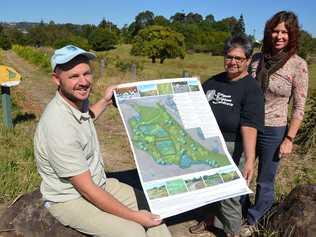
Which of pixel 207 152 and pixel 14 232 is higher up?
pixel 207 152

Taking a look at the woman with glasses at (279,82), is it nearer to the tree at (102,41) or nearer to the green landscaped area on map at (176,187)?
the green landscaped area on map at (176,187)

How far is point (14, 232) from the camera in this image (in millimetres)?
3367

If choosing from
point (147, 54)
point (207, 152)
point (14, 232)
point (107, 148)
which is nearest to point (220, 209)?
point (207, 152)

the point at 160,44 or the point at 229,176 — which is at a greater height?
the point at 229,176

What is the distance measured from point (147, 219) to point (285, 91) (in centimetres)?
170

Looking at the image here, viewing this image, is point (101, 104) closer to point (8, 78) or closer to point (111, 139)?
point (111, 139)

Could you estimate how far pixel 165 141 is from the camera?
325 cm

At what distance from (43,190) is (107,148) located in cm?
419

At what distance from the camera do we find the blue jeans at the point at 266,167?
3.72 meters

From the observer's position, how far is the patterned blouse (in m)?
3.52

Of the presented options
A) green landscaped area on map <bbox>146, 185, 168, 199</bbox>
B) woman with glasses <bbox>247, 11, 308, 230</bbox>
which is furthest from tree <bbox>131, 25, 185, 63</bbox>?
green landscaped area on map <bbox>146, 185, 168, 199</bbox>

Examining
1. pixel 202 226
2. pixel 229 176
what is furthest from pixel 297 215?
pixel 202 226

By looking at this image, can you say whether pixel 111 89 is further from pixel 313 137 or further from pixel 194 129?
pixel 313 137

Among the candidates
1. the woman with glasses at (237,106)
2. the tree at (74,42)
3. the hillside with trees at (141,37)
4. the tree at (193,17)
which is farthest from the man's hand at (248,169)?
the tree at (193,17)
